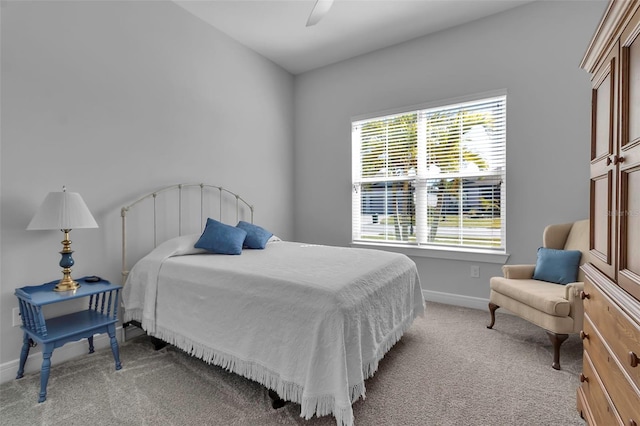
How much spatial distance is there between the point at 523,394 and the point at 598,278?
3.16ft

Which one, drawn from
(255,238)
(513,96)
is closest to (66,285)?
(255,238)

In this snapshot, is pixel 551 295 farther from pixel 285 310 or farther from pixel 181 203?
pixel 181 203

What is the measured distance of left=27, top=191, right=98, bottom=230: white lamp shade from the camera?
1.98 meters

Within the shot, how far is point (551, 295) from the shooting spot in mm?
2248

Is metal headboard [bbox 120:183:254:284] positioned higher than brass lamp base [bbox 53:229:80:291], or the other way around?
metal headboard [bbox 120:183:254:284]

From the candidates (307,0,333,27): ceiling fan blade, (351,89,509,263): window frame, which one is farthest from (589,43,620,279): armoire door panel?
(351,89,509,263): window frame

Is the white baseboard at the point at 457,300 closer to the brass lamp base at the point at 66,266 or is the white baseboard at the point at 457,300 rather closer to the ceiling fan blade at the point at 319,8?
the ceiling fan blade at the point at 319,8

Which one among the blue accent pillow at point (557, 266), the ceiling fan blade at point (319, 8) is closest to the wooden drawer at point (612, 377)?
the blue accent pillow at point (557, 266)

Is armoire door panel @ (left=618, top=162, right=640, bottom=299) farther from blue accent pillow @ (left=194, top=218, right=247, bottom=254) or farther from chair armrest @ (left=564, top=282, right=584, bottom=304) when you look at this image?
blue accent pillow @ (left=194, top=218, right=247, bottom=254)

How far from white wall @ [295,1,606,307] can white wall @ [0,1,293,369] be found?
1.45 metres

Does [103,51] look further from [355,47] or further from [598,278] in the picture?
[598,278]

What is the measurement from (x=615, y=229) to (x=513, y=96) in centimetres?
245

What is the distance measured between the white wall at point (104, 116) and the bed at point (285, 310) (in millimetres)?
349

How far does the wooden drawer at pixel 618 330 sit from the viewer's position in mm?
979
